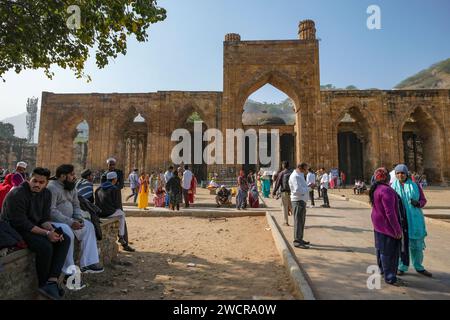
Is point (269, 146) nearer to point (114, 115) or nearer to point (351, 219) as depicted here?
point (114, 115)

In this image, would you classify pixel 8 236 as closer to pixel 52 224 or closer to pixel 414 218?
pixel 52 224

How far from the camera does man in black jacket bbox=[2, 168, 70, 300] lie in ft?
9.66

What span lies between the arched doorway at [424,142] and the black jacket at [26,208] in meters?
28.2

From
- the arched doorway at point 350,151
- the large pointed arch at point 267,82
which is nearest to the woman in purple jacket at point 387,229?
the large pointed arch at point 267,82

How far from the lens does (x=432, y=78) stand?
7281 centimetres

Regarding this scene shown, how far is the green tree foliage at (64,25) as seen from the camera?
17.5 feet

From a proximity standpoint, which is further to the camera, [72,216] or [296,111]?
[296,111]

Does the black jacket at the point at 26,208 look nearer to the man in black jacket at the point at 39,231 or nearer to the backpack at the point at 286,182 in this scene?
the man in black jacket at the point at 39,231

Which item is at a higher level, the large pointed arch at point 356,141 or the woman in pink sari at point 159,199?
the large pointed arch at point 356,141

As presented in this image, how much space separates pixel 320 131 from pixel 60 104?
928 inches

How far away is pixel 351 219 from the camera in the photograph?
26.8ft

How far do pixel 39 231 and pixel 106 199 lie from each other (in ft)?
6.92

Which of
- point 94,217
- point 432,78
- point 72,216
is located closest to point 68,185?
point 72,216
